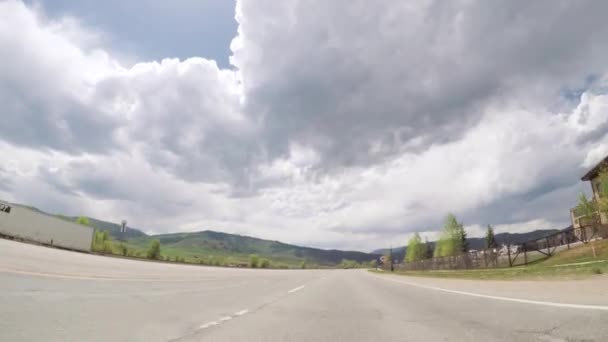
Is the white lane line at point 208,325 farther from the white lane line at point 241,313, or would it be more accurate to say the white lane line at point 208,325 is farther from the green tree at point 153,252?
the green tree at point 153,252

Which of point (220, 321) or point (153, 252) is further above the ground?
point (153, 252)

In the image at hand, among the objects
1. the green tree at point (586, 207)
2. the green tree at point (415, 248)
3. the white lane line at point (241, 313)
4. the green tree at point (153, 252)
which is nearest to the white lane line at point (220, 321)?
the white lane line at point (241, 313)

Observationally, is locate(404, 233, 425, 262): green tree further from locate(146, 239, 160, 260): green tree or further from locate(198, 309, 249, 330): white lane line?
locate(198, 309, 249, 330): white lane line

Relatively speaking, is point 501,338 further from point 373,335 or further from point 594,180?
point 594,180

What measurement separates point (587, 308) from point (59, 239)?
50604 mm

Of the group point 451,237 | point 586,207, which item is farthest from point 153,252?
point 586,207

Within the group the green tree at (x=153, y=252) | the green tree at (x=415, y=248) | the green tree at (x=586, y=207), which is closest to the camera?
the green tree at (x=586, y=207)

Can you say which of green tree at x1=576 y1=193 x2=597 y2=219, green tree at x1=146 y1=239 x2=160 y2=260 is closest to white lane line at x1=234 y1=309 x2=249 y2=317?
green tree at x1=576 y1=193 x2=597 y2=219

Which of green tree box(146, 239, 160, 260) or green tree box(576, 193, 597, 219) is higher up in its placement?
green tree box(576, 193, 597, 219)

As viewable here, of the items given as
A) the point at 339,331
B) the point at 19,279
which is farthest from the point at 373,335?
the point at 19,279

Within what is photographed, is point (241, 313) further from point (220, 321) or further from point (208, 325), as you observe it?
point (208, 325)

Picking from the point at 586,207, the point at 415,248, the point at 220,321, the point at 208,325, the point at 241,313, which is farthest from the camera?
the point at 415,248

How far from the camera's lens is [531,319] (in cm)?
600

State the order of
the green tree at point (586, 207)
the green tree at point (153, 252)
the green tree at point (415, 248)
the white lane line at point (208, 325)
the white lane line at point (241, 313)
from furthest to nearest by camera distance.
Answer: the green tree at point (415, 248), the green tree at point (153, 252), the green tree at point (586, 207), the white lane line at point (241, 313), the white lane line at point (208, 325)
